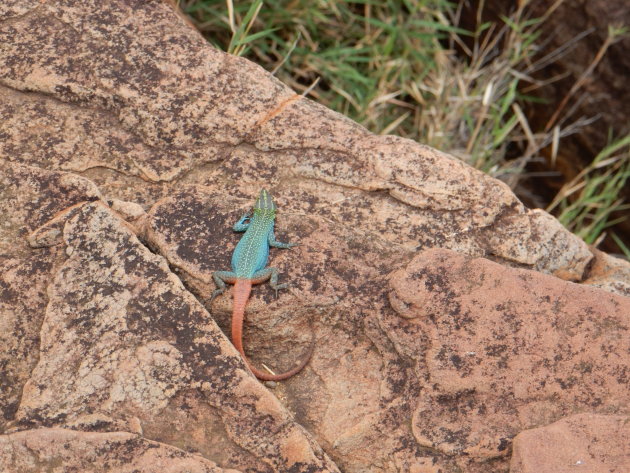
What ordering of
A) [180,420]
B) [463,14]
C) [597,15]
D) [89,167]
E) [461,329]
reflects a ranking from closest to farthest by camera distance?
[180,420] < [461,329] < [89,167] < [597,15] < [463,14]

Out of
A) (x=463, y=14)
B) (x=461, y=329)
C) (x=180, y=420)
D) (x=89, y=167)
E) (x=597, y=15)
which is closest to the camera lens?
(x=180, y=420)

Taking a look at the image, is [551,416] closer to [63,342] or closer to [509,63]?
[63,342]

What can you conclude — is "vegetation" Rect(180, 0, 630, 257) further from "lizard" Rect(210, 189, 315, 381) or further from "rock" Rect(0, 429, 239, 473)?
"rock" Rect(0, 429, 239, 473)

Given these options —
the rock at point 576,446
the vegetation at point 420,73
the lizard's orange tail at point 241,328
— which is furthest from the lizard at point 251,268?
the vegetation at point 420,73

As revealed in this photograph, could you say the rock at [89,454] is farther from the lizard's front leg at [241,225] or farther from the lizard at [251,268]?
the lizard's front leg at [241,225]

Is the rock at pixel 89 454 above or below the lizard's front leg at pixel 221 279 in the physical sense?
below

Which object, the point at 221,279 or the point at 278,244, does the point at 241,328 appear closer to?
the point at 221,279

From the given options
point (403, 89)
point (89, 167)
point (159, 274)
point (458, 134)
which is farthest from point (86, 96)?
point (458, 134)
